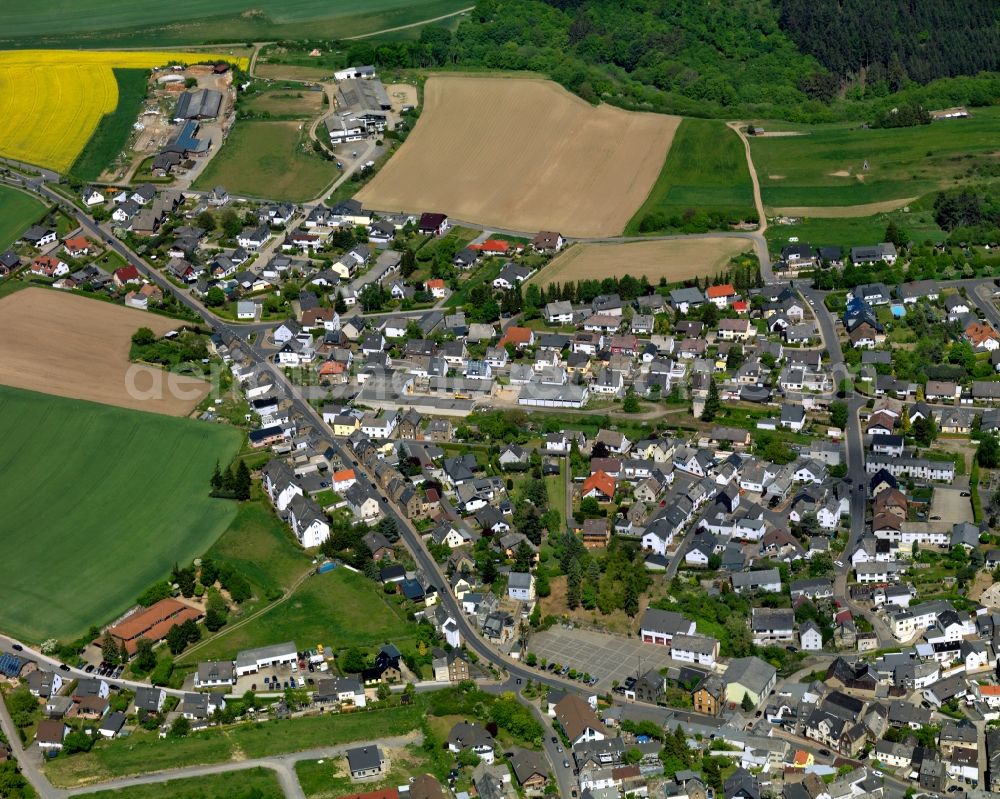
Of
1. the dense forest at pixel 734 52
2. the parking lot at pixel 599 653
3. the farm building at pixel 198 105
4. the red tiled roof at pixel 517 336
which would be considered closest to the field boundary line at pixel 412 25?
the dense forest at pixel 734 52

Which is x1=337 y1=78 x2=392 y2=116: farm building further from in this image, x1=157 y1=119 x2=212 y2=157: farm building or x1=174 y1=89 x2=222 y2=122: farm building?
x1=157 y1=119 x2=212 y2=157: farm building

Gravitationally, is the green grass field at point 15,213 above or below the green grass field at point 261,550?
above

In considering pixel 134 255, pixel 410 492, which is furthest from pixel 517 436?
pixel 134 255

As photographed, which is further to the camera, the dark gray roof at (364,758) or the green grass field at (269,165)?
the green grass field at (269,165)

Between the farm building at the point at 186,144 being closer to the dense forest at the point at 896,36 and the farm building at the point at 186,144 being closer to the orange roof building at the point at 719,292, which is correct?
the orange roof building at the point at 719,292

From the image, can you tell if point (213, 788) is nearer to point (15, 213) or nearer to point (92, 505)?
point (92, 505)

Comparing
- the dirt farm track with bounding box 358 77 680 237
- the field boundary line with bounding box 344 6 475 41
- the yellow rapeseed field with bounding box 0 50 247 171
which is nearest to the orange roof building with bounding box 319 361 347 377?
the dirt farm track with bounding box 358 77 680 237

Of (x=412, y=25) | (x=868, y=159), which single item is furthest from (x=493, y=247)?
(x=412, y=25)

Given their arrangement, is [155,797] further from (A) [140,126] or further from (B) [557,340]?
(A) [140,126]
